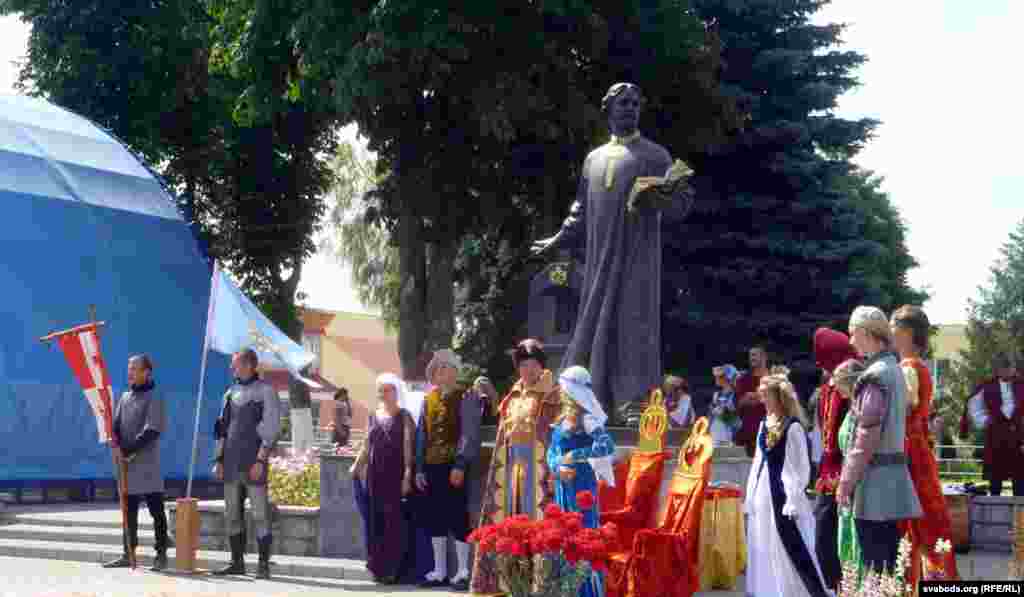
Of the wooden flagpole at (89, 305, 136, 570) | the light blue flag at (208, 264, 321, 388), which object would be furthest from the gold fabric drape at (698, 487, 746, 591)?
the light blue flag at (208, 264, 321, 388)

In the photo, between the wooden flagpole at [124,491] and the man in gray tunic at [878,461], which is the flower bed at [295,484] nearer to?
the wooden flagpole at [124,491]

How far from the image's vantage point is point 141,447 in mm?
14055

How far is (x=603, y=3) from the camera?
1078 inches

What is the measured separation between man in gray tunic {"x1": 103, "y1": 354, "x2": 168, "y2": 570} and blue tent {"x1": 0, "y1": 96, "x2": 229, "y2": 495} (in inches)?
367

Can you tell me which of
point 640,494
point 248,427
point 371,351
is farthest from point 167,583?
point 371,351

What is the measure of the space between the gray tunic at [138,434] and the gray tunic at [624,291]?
383 centimetres

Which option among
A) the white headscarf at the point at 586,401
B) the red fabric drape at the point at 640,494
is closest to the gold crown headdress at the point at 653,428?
the red fabric drape at the point at 640,494

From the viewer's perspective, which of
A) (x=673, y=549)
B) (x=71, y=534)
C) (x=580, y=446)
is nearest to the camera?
(x=673, y=549)

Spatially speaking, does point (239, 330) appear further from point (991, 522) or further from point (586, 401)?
point (991, 522)

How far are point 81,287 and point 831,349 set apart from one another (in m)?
16.1

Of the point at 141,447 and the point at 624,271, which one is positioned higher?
the point at 624,271

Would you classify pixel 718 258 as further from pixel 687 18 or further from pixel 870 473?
pixel 870 473

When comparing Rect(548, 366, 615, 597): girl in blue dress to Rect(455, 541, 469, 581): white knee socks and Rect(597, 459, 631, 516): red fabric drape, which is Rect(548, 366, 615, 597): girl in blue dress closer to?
Rect(597, 459, 631, 516): red fabric drape

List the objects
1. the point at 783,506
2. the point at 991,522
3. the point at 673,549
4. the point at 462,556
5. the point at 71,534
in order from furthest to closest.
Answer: the point at 71,534 → the point at 991,522 → the point at 462,556 → the point at 673,549 → the point at 783,506
